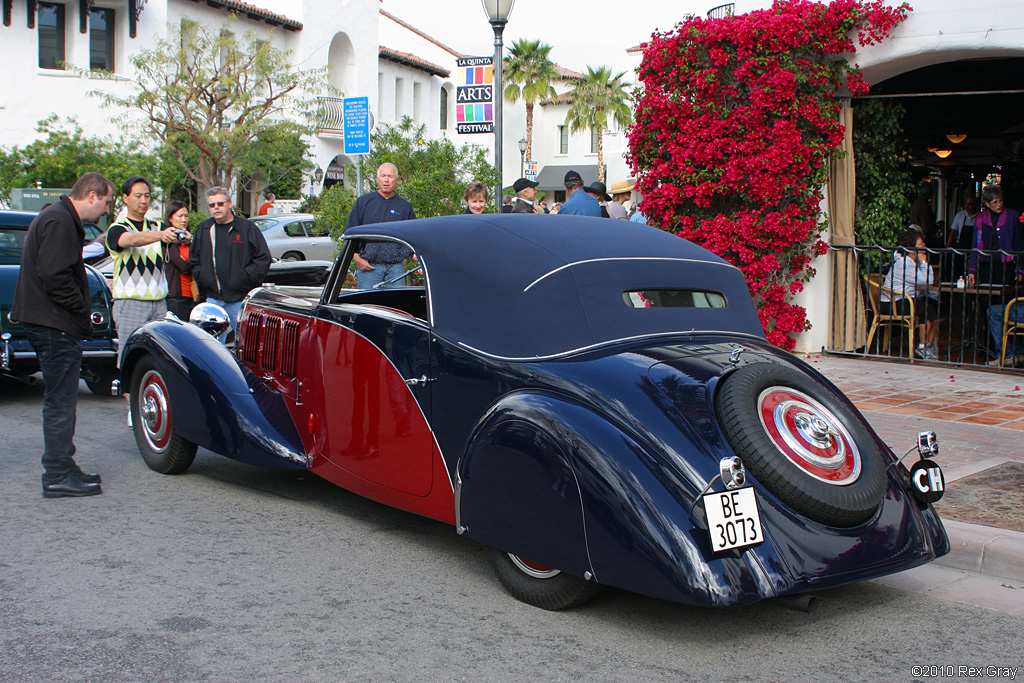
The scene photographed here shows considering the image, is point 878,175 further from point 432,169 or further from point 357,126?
point 357,126

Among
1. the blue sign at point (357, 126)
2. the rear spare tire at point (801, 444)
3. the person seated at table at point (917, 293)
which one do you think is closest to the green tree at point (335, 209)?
the blue sign at point (357, 126)

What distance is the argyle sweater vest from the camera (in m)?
7.50

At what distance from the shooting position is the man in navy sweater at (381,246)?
16.2 ft

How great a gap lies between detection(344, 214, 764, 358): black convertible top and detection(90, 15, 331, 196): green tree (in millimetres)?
21299

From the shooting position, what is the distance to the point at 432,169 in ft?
41.7

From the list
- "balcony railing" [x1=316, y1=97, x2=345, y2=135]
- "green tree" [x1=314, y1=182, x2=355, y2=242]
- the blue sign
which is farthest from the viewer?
"balcony railing" [x1=316, y1=97, x2=345, y2=135]

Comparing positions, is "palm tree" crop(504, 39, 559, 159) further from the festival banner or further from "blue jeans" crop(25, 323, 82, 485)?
"blue jeans" crop(25, 323, 82, 485)

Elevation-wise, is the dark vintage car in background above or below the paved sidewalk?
above

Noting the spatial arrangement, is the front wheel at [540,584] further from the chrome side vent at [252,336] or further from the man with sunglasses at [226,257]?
the man with sunglasses at [226,257]

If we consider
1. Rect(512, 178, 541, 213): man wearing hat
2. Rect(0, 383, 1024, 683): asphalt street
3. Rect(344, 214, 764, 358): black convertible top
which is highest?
Rect(512, 178, 541, 213): man wearing hat

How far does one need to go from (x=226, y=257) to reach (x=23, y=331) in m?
1.99

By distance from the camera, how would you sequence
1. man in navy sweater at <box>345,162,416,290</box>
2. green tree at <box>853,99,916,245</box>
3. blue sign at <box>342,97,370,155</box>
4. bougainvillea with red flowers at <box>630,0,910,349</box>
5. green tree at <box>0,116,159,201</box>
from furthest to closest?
green tree at <box>0,116,159,201</box> < blue sign at <box>342,97,370,155</box> < green tree at <box>853,99,916,245</box> < bougainvillea with red flowers at <box>630,0,910,349</box> < man in navy sweater at <box>345,162,416,290</box>

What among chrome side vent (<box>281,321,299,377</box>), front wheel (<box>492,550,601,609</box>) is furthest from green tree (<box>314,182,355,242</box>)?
front wheel (<box>492,550,601,609</box>)

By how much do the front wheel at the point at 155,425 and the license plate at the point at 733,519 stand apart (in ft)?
12.2
